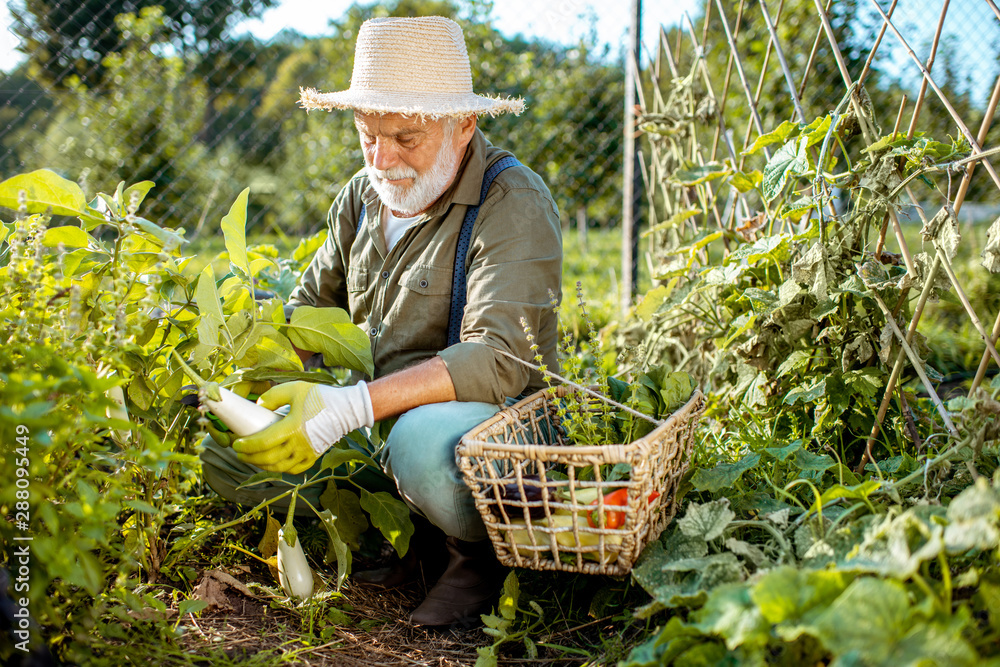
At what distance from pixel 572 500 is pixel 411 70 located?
97 cm

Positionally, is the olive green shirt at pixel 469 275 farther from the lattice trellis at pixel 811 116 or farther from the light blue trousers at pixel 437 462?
the lattice trellis at pixel 811 116

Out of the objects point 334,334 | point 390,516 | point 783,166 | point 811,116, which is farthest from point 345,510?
point 811,116

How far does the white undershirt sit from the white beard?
2.9 inches

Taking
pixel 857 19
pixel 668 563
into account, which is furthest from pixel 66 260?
pixel 857 19

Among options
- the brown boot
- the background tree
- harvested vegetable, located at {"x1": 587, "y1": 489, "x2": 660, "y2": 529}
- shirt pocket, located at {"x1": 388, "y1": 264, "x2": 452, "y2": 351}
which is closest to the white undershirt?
shirt pocket, located at {"x1": 388, "y1": 264, "x2": 452, "y2": 351}

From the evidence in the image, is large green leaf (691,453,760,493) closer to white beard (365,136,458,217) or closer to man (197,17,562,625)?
man (197,17,562,625)

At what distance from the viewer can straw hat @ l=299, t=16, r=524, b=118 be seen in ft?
4.89

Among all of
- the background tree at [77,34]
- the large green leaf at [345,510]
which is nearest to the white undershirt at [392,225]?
the large green leaf at [345,510]

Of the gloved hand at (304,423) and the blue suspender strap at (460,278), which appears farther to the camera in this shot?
the blue suspender strap at (460,278)

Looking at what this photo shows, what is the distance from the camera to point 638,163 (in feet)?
10.6

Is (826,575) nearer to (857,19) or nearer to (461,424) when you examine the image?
(461,424)

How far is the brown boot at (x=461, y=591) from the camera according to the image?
1.36m

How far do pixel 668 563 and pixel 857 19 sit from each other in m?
3.40

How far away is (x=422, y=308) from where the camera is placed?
1585 millimetres
